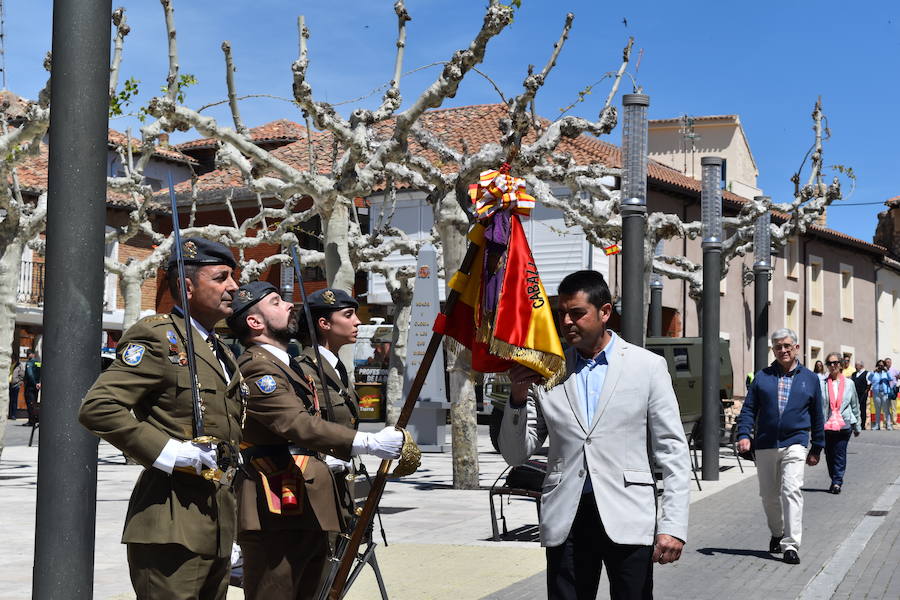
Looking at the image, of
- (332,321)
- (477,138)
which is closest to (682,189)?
(477,138)

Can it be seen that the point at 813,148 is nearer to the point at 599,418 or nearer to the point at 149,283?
the point at 599,418

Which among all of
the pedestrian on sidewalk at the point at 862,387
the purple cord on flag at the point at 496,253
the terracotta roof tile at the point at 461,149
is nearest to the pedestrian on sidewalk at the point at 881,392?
the pedestrian on sidewalk at the point at 862,387

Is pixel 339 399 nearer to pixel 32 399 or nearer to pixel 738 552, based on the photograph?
pixel 738 552

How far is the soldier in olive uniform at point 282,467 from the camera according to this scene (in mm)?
4883

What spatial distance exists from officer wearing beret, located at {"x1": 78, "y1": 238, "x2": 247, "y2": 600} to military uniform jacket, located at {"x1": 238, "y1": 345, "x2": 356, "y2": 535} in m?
0.54

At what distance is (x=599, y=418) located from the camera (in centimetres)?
477

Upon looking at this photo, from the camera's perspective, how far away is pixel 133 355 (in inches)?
161

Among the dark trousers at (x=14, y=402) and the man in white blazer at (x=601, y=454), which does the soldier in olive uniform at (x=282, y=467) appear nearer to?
the man in white blazer at (x=601, y=454)

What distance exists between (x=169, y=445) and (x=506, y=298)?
1.42 m

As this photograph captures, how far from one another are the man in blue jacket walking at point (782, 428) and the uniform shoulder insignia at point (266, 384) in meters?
5.99

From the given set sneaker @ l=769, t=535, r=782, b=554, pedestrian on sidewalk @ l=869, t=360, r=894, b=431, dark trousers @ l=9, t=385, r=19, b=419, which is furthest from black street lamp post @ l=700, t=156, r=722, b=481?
dark trousers @ l=9, t=385, r=19, b=419

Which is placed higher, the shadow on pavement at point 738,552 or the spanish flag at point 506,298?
the spanish flag at point 506,298

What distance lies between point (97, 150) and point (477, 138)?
119ft

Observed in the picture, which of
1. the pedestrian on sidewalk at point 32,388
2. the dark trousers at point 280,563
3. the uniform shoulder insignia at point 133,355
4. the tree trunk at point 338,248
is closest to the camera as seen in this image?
the uniform shoulder insignia at point 133,355
